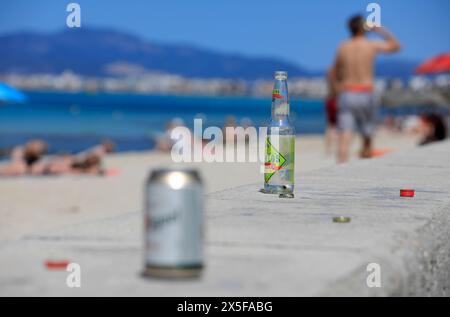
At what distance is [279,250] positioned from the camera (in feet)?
10.3

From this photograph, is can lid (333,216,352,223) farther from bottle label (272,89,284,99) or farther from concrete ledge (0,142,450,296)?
bottle label (272,89,284,99)

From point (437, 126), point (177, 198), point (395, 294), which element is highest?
point (437, 126)

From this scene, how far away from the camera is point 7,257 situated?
2922 mm

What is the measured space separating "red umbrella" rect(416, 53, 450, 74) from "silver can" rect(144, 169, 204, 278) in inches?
1235

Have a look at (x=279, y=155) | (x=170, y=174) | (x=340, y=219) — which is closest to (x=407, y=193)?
(x=279, y=155)

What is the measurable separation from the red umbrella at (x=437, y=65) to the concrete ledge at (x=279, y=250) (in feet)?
96.9

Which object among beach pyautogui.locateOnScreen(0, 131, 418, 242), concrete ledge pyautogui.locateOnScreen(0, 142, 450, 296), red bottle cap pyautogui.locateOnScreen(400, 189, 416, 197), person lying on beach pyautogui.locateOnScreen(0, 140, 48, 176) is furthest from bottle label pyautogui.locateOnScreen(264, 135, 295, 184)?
person lying on beach pyautogui.locateOnScreen(0, 140, 48, 176)

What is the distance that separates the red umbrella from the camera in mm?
33344

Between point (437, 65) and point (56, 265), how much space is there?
106 ft

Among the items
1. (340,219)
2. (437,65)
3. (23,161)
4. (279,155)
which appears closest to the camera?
(340,219)

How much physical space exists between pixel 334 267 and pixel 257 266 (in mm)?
235

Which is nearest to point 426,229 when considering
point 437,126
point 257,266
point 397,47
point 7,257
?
point 257,266

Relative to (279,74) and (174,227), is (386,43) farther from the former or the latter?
(174,227)

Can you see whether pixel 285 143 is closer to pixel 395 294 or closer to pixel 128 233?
pixel 128 233
